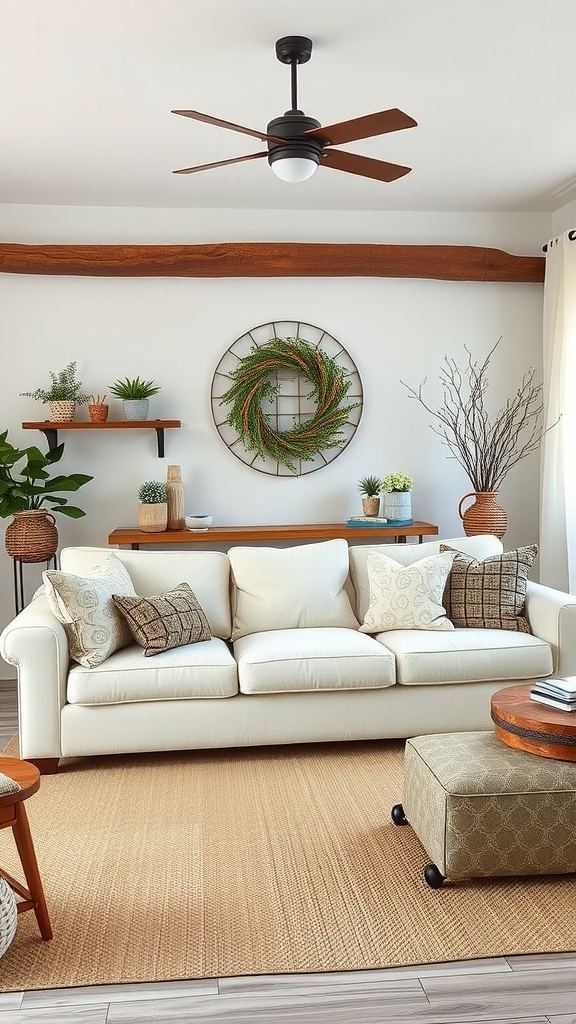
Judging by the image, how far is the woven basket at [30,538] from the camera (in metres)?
4.89

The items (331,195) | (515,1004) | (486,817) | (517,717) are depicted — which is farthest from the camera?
(331,195)

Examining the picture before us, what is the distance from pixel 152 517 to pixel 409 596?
1.58m

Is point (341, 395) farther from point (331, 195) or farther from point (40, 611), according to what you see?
point (40, 611)

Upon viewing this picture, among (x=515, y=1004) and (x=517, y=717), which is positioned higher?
(x=517, y=717)

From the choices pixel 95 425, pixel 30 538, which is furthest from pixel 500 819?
pixel 95 425

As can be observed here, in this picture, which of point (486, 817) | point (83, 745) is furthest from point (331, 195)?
point (486, 817)

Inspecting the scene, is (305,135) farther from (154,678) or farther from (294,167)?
(154,678)

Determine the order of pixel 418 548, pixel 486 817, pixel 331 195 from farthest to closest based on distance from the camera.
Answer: pixel 331 195 < pixel 418 548 < pixel 486 817

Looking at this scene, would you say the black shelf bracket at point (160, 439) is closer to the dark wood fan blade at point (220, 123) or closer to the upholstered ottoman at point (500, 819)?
the dark wood fan blade at point (220, 123)

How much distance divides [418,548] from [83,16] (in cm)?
277

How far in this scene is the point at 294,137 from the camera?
3090 mm

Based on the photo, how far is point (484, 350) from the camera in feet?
18.6

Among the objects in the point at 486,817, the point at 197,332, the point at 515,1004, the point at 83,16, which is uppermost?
the point at 83,16

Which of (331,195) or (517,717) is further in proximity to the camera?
(331,195)
